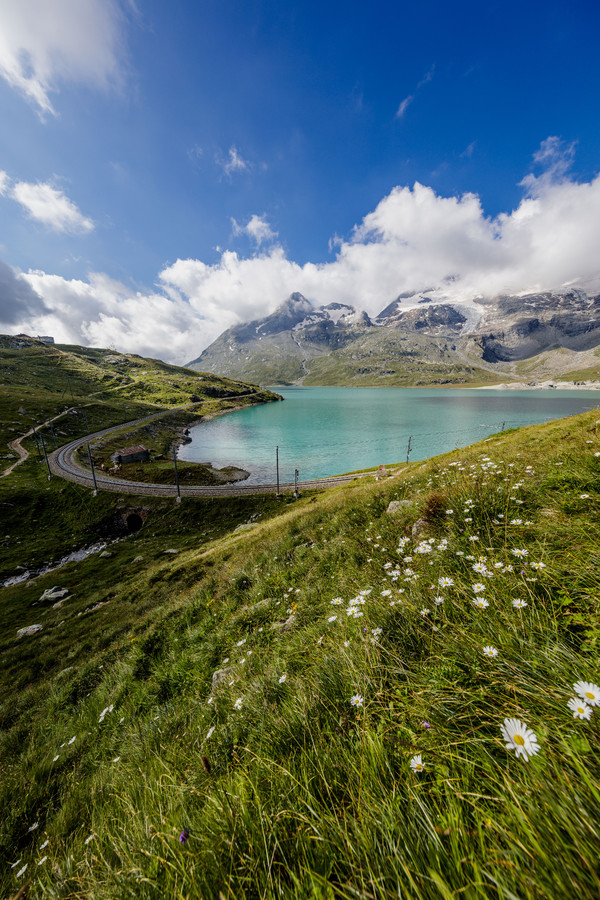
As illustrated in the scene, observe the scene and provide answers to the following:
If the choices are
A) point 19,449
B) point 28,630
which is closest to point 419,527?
point 28,630

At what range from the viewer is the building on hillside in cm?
7600

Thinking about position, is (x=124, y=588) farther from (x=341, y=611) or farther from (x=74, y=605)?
(x=341, y=611)

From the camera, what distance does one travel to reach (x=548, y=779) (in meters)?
1.46

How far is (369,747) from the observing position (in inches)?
86.1

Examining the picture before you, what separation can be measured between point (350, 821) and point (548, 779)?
3.54 feet

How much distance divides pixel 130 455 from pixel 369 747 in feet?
286

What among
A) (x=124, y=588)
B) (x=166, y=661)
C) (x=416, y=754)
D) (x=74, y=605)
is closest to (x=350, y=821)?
(x=416, y=754)

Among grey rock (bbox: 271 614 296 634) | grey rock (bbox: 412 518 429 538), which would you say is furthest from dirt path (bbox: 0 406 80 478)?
grey rock (bbox: 412 518 429 538)

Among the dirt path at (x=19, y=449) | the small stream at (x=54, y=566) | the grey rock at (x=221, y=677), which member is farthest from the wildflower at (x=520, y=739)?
the dirt path at (x=19, y=449)

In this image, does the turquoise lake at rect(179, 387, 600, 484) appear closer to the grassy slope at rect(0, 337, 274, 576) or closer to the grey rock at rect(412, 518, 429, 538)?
the grassy slope at rect(0, 337, 274, 576)

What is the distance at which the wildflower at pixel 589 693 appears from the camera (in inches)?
64.1

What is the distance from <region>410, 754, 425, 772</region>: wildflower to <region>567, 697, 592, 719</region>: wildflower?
97 cm

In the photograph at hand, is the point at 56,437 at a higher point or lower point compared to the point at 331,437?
higher

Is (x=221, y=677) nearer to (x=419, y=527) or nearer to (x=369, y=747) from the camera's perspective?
(x=369, y=747)
